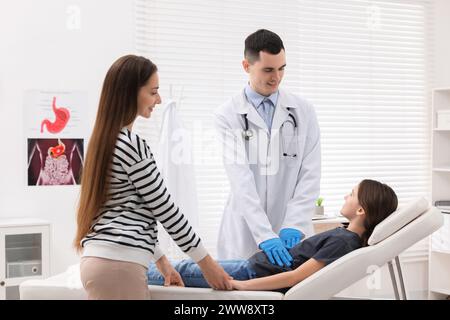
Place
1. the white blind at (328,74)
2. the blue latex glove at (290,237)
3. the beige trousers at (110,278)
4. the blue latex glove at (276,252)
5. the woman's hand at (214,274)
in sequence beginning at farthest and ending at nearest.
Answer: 1. the white blind at (328,74)
2. the blue latex glove at (290,237)
3. the blue latex glove at (276,252)
4. the woman's hand at (214,274)
5. the beige trousers at (110,278)

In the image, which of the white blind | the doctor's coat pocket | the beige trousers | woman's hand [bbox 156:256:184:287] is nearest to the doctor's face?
the doctor's coat pocket

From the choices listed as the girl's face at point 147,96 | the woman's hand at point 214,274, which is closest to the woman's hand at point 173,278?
the woman's hand at point 214,274

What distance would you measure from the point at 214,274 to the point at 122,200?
0.40m

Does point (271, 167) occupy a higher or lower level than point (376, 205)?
higher

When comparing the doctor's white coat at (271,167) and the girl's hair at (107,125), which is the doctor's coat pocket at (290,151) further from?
the girl's hair at (107,125)

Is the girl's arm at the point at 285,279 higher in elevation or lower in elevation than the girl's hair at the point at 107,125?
lower

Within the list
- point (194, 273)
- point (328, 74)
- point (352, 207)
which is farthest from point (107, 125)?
point (328, 74)

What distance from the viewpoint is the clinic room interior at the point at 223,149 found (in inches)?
66.2

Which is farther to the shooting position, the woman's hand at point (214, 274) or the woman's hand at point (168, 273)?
the woman's hand at point (168, 273)

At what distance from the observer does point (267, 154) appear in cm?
238

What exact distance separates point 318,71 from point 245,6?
0.68 meters

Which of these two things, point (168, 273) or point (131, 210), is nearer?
point (131, 210)

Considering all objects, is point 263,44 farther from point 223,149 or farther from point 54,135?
point 54,135

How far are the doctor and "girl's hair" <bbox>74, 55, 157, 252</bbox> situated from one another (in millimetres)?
767
